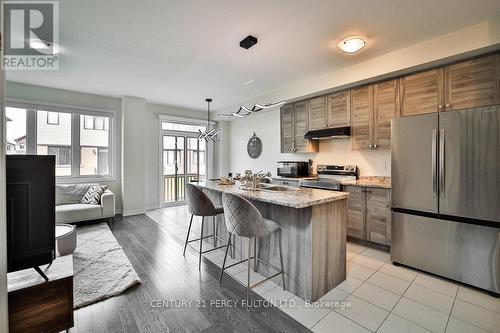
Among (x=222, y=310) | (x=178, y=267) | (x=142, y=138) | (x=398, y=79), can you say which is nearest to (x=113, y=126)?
(x=142, y=138)

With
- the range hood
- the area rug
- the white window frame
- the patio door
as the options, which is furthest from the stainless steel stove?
the white window frame

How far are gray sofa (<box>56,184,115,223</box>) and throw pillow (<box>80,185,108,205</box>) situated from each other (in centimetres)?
8

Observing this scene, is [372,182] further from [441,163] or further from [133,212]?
[133,212]

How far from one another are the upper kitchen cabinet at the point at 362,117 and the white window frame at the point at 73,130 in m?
5.13

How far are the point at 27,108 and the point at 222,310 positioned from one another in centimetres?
522

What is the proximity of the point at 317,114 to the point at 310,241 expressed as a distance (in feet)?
9.37

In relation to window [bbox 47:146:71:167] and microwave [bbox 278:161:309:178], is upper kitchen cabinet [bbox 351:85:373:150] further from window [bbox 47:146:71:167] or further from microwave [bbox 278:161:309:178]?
window [bbox 47:146:71:167]

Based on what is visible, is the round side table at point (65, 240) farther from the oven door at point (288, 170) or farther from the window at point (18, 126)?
the oven door at point (288, 170)

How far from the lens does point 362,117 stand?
3574 mm

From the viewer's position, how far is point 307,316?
72.8 inches

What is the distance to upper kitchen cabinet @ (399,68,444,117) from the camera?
9.23 ft

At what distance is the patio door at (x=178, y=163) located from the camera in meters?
6.07

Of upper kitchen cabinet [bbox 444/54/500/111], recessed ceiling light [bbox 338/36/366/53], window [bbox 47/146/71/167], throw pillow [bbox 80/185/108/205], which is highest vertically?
recessed ceiling light [bbox 338/36/366/53]

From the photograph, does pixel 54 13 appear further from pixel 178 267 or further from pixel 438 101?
pixel 438 101
